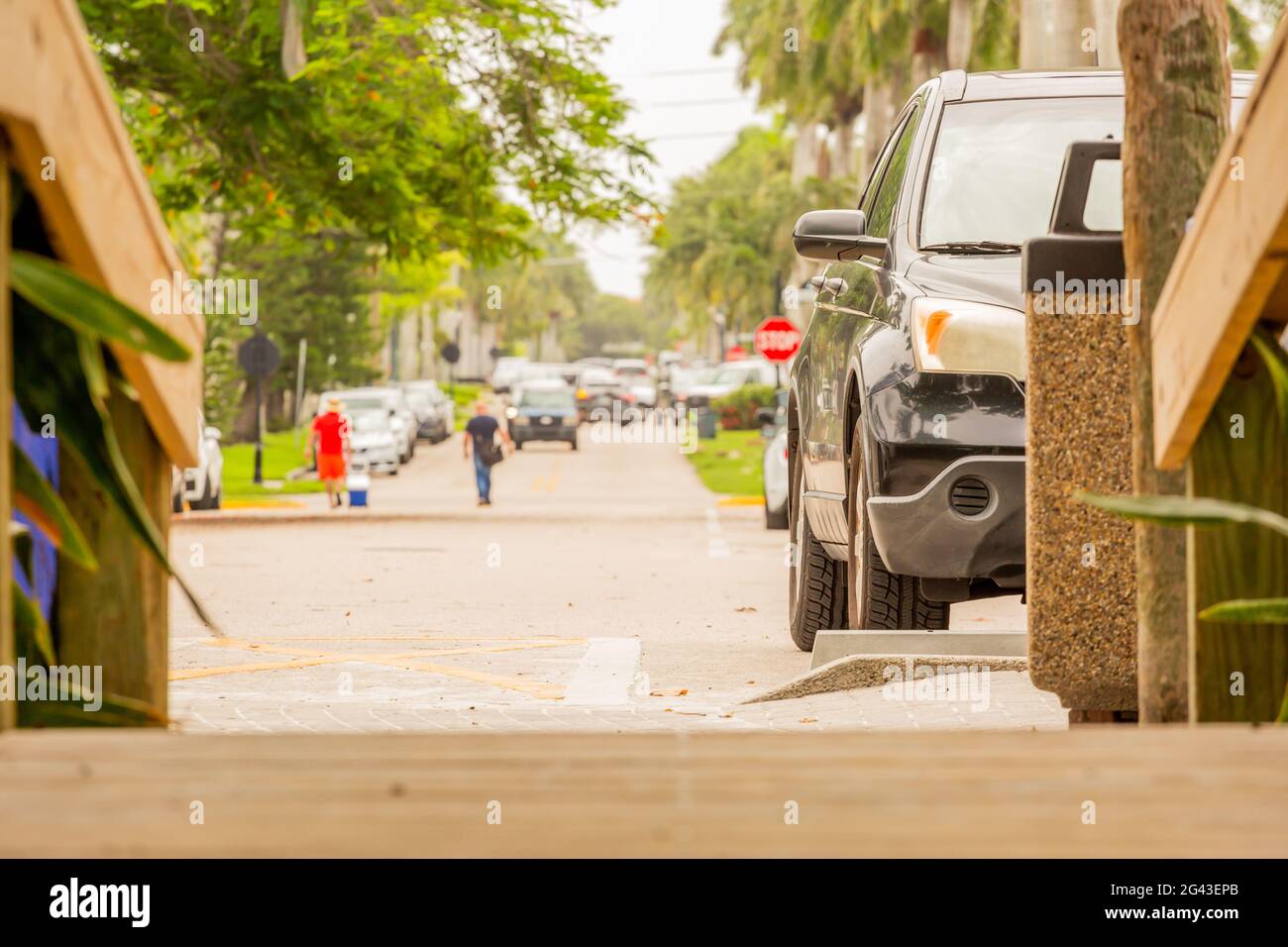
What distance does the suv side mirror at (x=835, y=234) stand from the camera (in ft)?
25.5

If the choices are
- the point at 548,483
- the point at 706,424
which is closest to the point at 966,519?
the point at 548,483

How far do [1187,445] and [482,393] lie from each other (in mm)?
96875

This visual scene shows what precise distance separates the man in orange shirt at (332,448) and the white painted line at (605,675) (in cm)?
1784

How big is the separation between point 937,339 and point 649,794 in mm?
4003

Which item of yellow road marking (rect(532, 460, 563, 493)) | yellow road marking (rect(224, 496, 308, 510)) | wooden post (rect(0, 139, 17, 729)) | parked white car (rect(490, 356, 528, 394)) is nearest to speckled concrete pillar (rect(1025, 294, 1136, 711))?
wooden post (rect(0, 139, 17, 729))

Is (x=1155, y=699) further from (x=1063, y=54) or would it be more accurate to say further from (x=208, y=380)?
(x=208, y=380)

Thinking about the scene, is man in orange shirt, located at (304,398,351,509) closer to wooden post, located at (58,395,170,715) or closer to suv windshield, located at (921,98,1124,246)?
suv windshield, located at (921,98,1124,246)

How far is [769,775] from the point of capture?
3.48 meters

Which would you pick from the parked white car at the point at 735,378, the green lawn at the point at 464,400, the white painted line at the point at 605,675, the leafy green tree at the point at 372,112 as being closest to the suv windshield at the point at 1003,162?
the white painted line at the point at 605,675

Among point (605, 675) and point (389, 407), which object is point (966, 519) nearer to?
point (605, 675)

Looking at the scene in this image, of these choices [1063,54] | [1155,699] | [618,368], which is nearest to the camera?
[1155,699]
